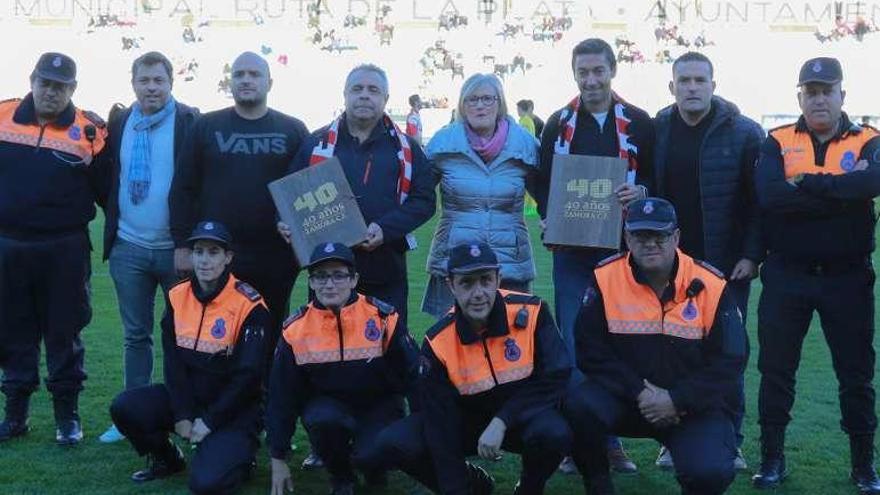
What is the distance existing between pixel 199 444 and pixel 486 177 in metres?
1.65

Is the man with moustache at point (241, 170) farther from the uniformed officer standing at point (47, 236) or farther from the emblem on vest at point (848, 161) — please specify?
the emblem on vest at point (848, 161)

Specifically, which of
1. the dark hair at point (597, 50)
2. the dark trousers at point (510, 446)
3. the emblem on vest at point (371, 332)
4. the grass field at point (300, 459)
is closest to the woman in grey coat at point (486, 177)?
the dark hair at point (597, 50)

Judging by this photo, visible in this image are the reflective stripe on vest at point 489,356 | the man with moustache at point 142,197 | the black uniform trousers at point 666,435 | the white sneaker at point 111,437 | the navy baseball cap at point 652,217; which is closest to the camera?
the black uniform trousers at point 666,435

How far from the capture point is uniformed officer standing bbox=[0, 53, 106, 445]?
5.18 m

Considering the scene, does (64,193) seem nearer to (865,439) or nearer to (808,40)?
(865,439)

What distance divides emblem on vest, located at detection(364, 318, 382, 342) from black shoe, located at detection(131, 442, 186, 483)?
1.02 metres

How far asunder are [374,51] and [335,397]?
2150 centimetres

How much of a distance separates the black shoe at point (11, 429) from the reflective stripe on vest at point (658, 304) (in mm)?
2900

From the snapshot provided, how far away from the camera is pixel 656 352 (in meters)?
4.29

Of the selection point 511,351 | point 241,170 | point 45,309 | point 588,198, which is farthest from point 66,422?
point 588,198

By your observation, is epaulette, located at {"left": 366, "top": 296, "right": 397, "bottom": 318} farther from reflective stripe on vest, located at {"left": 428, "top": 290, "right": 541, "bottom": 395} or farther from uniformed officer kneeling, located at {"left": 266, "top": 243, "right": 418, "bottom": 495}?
reflective stripe on vest, located at {"left": 428, "top": 290, "right": 541, "bottom": 395}

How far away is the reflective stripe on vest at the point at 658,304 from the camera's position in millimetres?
4246

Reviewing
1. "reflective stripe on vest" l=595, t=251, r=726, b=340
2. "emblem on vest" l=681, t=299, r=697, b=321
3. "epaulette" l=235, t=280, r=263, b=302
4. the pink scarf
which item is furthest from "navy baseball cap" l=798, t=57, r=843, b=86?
"epaulette" l=235, t=280, r=263, b=302

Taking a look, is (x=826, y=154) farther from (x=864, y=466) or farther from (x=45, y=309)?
(x=45, y=309)
